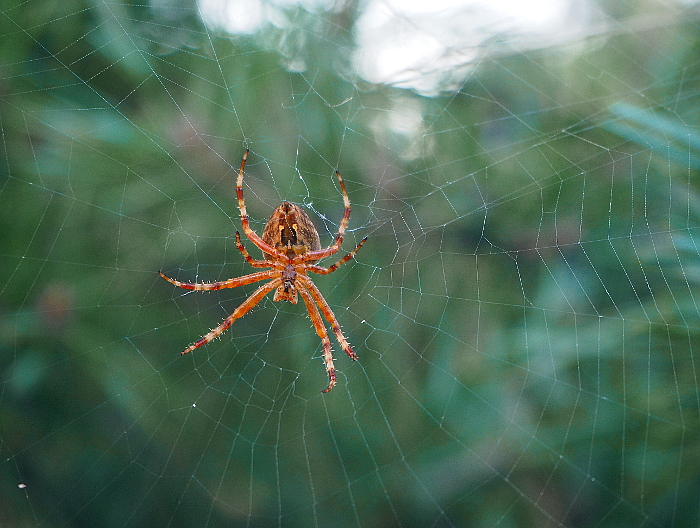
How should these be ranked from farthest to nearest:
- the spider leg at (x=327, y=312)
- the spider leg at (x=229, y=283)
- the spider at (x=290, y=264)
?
the spider leg at (x=327, y=312)
the spider leg at (x=229, y=283)
the spider at (x=290, y=264)

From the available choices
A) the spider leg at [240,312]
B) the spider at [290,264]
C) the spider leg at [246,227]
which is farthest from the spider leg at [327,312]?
the spider leg at [246,227]

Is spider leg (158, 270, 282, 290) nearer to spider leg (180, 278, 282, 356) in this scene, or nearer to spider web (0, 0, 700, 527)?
spider leg (180, 278, 282, 356)

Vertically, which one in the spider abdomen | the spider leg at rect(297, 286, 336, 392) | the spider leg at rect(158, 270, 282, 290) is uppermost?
the spider abdomen

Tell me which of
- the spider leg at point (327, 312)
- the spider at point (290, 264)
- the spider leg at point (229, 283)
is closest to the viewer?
the spider at point (290, 264)

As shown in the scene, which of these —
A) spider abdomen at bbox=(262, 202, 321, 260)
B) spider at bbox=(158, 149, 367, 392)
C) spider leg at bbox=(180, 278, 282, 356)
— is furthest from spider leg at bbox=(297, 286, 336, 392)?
spider abdomen at bbox=(262, 202, 321, 260)

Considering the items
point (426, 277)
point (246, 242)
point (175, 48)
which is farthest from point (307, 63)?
point (426, 277)

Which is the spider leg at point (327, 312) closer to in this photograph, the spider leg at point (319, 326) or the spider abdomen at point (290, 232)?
the spider leg at point (319, 326)

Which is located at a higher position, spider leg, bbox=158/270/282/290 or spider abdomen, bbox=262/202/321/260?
spider abdomen, bbox=262/202/321/260
